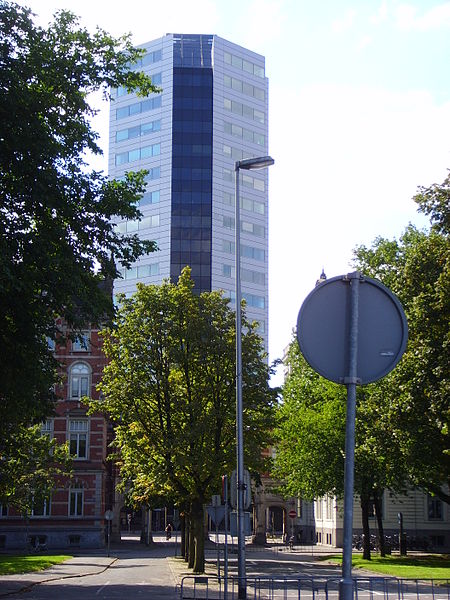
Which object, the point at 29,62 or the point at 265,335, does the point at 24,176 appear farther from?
the point at 265,335

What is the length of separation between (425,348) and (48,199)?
14.7 metres

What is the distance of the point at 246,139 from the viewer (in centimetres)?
10400

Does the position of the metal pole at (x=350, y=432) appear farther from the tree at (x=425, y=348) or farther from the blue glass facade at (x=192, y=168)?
the blue glass facade at (x=192, y=168)

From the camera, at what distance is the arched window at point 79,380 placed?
224 feet

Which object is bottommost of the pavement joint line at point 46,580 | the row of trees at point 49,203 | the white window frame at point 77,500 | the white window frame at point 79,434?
the pavement joint line at point 46,580

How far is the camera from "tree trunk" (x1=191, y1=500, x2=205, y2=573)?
36.0 meters

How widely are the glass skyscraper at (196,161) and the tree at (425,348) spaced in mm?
63523

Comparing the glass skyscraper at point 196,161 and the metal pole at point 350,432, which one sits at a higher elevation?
the glass skyscraper at point 196,161

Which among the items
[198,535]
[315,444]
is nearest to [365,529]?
[315,444]

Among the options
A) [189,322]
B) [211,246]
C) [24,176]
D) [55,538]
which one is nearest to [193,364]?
[189,322]

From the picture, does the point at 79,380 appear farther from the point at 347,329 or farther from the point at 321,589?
the point at 347,329

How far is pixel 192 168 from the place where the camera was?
98.6 m

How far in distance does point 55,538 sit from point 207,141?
52004mm

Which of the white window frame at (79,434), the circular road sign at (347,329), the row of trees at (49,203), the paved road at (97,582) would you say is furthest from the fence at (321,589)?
the white window frame at (79,434)
